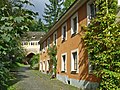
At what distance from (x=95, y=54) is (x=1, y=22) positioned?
6.91 meters

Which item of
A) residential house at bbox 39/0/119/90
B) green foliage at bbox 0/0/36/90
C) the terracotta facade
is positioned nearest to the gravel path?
residential house at bbox 39/0/119/90

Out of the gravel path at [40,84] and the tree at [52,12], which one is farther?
the tree at [52,12]

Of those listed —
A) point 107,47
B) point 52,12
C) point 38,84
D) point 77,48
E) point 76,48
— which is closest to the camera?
point 107,47

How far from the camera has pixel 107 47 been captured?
32.5ft

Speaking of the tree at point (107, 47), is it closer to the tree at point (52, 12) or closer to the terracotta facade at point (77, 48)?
the terracotta facade at point (77, 48)

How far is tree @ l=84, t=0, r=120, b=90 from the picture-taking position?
9.61m

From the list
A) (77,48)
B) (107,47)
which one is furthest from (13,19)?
(77,48)

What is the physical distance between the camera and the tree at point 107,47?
9.61 meters

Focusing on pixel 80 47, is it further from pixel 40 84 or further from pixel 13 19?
pixel 13 19

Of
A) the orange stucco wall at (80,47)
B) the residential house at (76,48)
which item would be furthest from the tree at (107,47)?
the orange stucco wall at (80,47)

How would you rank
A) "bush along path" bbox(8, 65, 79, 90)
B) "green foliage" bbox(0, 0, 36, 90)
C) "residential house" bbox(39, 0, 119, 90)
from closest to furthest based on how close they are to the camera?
"green foliage" bbox(0, 0, 36, 90)
"residential house" bbox(39, 0, 119, 90)
"bush along path" bbox(8, 65, 79, 90)

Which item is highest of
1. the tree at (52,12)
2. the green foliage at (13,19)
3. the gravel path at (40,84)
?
the tree at (52,12)

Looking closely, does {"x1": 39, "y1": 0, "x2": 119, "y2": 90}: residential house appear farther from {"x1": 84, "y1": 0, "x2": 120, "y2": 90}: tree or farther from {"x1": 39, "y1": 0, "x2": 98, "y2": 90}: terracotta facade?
{"x1": 84, "y1": 0, "x2": 120, "y2": 90}: tree

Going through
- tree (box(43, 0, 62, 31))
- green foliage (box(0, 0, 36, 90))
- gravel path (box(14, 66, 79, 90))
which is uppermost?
tree (box(43, 0, 62, 31))
